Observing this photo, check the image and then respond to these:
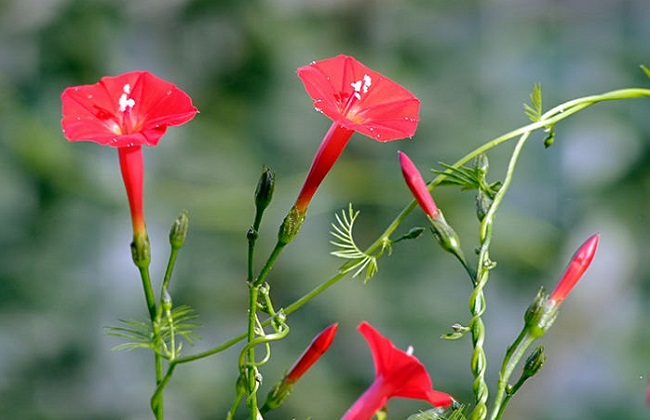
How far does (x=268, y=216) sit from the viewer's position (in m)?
2.19

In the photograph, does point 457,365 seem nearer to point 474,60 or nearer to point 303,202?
point 474,60

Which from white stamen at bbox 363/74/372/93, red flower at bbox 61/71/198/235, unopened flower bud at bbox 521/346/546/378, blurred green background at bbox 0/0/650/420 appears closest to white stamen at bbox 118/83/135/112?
red flower at bbox 61/71/198/235

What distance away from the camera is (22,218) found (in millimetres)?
2170

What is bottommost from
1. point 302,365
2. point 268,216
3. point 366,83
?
point 268,216

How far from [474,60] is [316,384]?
2.60 ft

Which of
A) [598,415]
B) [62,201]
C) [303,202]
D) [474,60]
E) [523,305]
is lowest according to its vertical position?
[598,415]

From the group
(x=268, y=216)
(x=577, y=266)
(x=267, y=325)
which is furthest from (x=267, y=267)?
(x=268, y=216)

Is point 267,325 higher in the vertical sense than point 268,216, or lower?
higher

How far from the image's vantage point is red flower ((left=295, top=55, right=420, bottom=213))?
19.5 inches

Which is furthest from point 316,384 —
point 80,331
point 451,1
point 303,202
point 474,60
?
point 303,202

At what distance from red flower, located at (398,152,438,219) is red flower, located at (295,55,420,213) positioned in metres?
0.01

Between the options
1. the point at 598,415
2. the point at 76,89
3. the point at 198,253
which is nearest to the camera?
the point at 76,89

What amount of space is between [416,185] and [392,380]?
0.09 meters

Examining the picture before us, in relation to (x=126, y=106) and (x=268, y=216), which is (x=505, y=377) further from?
(x=268, y=216)
